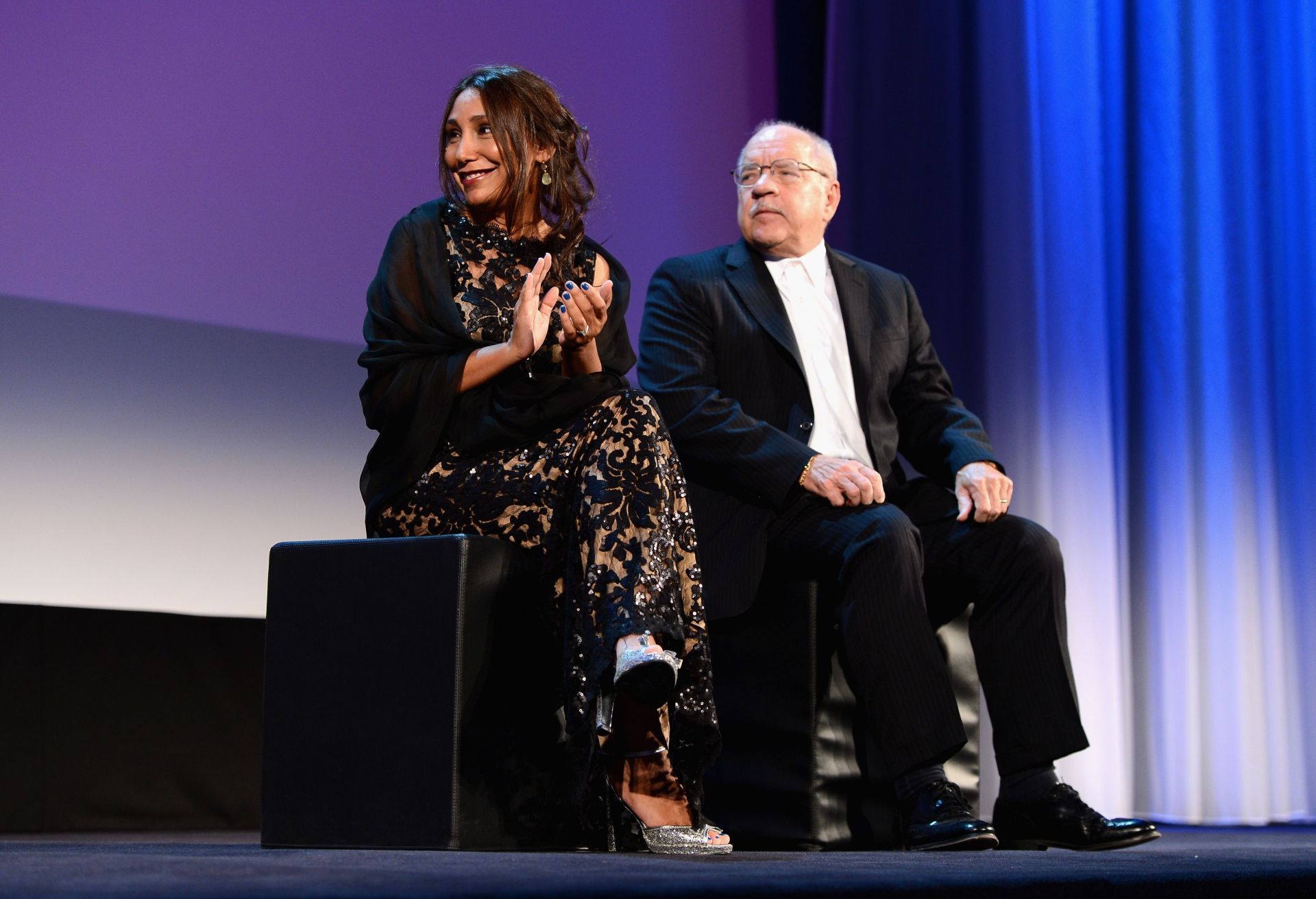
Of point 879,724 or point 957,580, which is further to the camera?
point 957,580

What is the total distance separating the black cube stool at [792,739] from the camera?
2.15 m

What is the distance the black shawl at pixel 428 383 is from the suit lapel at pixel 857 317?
603 mm

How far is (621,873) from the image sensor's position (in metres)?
1.19

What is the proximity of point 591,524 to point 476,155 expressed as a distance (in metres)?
0.61

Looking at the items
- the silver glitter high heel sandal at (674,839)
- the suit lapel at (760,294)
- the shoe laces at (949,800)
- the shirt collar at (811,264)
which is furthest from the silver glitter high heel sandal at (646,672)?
the shirt collar at (811,264)

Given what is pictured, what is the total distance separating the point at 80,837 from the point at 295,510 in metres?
0.79

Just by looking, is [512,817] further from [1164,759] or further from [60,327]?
[1164,759]

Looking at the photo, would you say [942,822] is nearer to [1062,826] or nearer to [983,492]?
[1062,826]

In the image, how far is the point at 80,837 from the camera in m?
2.36

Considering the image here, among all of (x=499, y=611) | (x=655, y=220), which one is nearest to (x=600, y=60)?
(x=655, y=220)

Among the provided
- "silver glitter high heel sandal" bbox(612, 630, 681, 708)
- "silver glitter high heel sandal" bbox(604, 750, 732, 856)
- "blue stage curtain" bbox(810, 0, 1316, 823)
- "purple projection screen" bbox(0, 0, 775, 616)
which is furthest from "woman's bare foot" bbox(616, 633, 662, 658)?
"blue stage curtain" bbox(810, 0, 1316, 823)

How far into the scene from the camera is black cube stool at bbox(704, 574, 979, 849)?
2146 millimetres

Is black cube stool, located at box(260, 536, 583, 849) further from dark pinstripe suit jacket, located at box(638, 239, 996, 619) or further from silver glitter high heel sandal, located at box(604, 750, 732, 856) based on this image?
dark pinstripe suit jacket, located at box(638, 239, 996, 619)

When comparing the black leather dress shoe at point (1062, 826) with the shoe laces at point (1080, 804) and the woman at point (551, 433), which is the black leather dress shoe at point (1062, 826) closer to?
the shoe laces at point (1080, 804)
